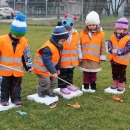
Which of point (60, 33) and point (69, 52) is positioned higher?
point (60, 33)

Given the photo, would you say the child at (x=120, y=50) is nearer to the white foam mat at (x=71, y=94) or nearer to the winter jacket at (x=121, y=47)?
the winter jacket at (x=121, y=47)

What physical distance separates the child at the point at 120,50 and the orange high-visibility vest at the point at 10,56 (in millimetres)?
1785

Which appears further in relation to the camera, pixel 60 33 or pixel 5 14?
pixel 5 14

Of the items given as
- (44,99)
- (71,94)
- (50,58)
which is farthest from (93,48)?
(44,99)

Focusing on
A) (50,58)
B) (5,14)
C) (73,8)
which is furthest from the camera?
(5,14)

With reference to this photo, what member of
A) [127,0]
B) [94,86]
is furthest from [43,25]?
[94,86]

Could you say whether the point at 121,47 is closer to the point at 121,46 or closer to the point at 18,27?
the point at 121,46

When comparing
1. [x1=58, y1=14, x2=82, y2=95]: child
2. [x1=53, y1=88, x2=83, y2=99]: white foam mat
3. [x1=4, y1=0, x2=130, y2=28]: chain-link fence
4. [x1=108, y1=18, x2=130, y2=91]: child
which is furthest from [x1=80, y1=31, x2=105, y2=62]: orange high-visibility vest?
[x1=4, y1=0, x2=130, y2=28]: chain-link fence

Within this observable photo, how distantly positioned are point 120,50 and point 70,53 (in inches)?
36.6

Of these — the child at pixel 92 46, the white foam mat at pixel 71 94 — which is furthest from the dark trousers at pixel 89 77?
the white foam mat at pixel 71 94

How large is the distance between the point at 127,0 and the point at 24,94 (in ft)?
48.8

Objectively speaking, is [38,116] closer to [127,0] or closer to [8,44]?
[8,44]

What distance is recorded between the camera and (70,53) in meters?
5.09

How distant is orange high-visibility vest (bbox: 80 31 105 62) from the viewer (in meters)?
5.25
